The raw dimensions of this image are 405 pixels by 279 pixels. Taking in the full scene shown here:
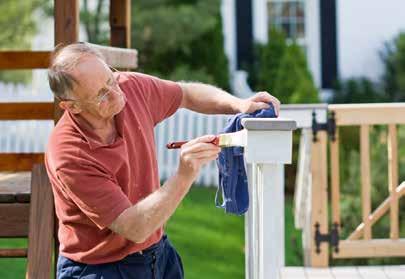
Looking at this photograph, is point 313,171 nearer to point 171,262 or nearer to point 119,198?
point 171,262

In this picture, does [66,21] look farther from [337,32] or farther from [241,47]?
[337,32]

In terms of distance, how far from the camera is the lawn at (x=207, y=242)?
7312 millimetres

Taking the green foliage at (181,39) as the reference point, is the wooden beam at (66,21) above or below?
below

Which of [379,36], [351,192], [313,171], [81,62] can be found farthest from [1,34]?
[81,62]

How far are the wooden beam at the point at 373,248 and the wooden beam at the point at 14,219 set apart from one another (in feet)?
8.74

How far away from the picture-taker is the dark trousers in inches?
125

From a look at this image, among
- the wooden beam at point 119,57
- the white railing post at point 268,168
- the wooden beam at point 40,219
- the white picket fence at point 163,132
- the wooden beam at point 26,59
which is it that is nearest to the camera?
the white railing post at point 268,168

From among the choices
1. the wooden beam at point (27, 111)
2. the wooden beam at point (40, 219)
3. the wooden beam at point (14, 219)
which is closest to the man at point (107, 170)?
Answer: the wooden beam at point (40, 219)

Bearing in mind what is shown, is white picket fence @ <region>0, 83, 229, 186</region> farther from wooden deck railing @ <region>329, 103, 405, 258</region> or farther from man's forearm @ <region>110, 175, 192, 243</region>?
man's forearm @ <region>110, 175, 192, 243</region>

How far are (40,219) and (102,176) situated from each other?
3.07ft

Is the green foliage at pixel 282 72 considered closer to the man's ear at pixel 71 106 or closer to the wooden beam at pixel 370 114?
the wooden beam at pixel 370 114

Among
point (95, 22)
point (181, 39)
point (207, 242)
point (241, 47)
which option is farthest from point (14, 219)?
point (241, 47)

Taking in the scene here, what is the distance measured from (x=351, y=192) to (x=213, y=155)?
4.83 meters

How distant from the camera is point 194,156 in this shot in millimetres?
2875
